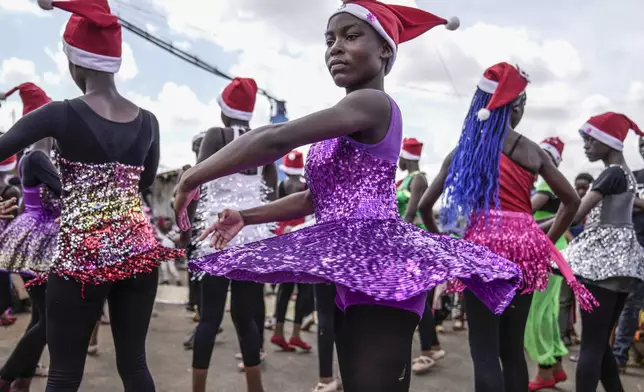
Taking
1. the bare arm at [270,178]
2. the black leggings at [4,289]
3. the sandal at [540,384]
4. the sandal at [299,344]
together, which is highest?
the bare arm at [270,178]

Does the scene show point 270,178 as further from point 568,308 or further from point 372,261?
point 568,308

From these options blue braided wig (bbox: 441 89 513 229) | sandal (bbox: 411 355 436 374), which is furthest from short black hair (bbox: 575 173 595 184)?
blue braided wig (bbox: 441 89 513 229)

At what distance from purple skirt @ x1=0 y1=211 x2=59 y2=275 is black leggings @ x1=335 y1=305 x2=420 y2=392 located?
2602mm

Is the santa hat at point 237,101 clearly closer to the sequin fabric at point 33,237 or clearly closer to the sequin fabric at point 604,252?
the sequin fabric at point 33,237

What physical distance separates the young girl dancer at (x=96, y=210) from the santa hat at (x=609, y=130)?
9.61 feet

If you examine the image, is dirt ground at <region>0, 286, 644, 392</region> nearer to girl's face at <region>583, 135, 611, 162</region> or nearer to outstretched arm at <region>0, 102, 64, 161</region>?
girl's face at <region>583, 135, 611, 162</region>

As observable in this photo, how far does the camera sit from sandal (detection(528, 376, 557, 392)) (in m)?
4.62

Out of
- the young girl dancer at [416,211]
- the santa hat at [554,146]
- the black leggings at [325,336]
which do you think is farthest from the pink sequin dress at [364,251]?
the santa hat at [554,146]

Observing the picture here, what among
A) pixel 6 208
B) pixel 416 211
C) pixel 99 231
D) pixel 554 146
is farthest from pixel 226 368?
pixel 554 146

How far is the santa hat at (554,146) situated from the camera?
6.35 metres

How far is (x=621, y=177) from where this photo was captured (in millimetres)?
3625

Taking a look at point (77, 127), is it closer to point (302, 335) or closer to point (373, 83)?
point (373, 83)

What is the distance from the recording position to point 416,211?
16.2 feet

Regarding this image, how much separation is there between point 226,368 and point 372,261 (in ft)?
12.0
